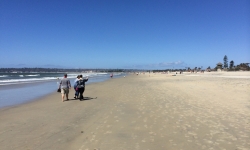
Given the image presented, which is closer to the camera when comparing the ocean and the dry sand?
the dry sand

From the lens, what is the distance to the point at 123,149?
4.58m

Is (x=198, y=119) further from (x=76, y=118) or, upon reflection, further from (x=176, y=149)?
(x=76, y=118)

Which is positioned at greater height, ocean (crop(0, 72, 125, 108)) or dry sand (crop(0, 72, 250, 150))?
dry sand (crop(0, 72, 250, 150))

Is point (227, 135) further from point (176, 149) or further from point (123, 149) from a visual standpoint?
point (123, 149)

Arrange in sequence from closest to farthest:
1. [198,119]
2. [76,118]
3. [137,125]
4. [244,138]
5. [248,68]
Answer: [244,138], [137,125], [198,119], [76,118], [248,68]

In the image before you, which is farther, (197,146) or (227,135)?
(227,135)

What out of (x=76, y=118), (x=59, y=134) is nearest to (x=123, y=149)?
(x=59, y=134)

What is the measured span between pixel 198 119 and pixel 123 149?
389 cm

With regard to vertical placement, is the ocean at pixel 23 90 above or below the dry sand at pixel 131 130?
below

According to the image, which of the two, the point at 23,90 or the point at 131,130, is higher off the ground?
the point at 131,130

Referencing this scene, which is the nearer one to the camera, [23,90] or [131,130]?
[131,130]

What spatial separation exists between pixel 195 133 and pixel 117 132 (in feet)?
7.75

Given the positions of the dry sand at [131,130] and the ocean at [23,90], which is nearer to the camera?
the dry sand at [131,130]

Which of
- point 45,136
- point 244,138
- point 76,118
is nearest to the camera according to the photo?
point 244,138
